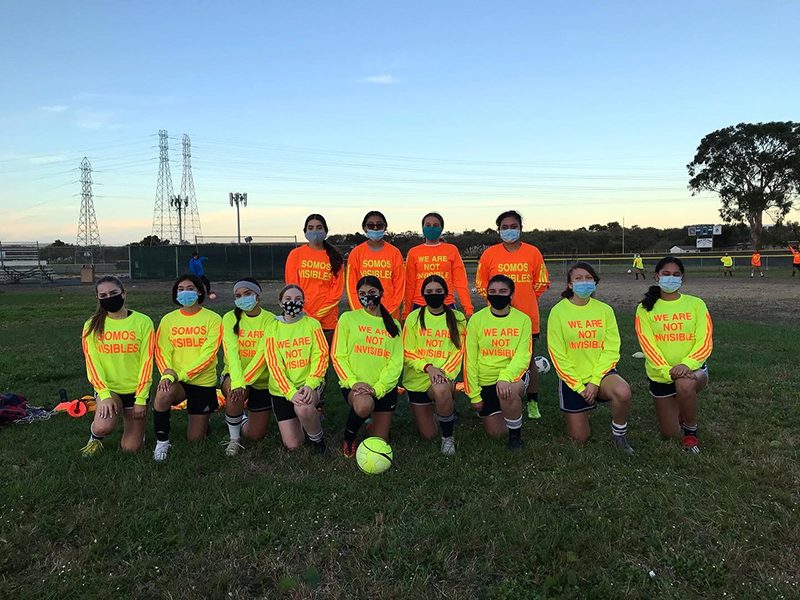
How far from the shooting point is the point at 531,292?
5832mm

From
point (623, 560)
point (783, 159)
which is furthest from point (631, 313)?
point (783, 159)

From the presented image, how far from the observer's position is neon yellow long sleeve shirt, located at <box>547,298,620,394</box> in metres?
4.89

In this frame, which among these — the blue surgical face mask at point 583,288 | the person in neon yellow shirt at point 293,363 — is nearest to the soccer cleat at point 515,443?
the blue surgical face mask at point 583,288

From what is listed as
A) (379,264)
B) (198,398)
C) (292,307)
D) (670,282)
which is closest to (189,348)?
(198,398)

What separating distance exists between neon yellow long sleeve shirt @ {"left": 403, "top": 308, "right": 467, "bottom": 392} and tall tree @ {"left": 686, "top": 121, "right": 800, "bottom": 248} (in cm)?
6186

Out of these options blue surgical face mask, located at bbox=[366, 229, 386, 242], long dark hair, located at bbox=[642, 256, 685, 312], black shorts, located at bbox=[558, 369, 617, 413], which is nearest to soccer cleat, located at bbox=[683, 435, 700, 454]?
black shorts, located at bbox=[558, 369, 617, 413]

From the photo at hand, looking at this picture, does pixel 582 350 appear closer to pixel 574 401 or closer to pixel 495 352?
pixel 574 401

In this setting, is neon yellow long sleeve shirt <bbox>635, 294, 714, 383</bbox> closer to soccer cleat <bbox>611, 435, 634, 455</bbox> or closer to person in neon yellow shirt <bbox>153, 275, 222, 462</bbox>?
soccer cleat <bbox>611, 435, 634, 455</bbox>

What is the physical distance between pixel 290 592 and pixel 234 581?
338mm

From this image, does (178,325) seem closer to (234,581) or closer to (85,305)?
(234,581)

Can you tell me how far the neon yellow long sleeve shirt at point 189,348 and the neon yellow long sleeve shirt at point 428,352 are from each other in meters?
1.88

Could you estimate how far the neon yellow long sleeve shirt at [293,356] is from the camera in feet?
15.7

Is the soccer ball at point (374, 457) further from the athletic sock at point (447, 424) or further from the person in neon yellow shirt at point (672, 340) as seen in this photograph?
the person in neon yellow shirt at point (672, 340)

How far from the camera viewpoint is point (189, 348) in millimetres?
5031
